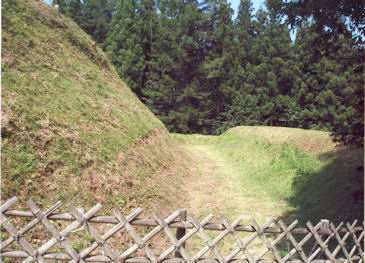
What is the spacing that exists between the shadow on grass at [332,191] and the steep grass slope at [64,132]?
4.05m

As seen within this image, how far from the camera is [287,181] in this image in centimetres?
986

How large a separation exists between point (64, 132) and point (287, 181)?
318 inches

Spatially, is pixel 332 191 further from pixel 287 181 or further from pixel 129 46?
pixel 129 46

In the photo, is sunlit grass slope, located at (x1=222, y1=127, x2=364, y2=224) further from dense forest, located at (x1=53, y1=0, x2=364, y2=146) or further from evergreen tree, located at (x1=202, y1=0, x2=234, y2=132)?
evergreen tree, located at (x1=202, y1=0, x2=234, y2=132)

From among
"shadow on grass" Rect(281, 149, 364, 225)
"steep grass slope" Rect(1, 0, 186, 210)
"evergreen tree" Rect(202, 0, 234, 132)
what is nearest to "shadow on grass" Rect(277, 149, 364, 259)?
"shadow on grass" Rect(281, 149, 364, 225)

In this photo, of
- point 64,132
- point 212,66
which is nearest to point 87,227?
point 64,132

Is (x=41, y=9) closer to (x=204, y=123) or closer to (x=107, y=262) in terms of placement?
(x=107, y=262)

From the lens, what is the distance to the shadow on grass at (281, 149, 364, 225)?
676 cm

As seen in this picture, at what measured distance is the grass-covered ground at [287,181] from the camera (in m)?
7.31

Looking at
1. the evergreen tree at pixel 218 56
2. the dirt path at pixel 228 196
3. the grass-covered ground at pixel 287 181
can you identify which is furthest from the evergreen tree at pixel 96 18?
the dirt path at pixel 228 196

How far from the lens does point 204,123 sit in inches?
1275

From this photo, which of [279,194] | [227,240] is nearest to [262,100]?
[279,194]

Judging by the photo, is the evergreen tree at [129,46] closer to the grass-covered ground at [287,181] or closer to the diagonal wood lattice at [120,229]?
the grass-covered ground at [287,181]

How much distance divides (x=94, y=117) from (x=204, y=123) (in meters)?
25.2
